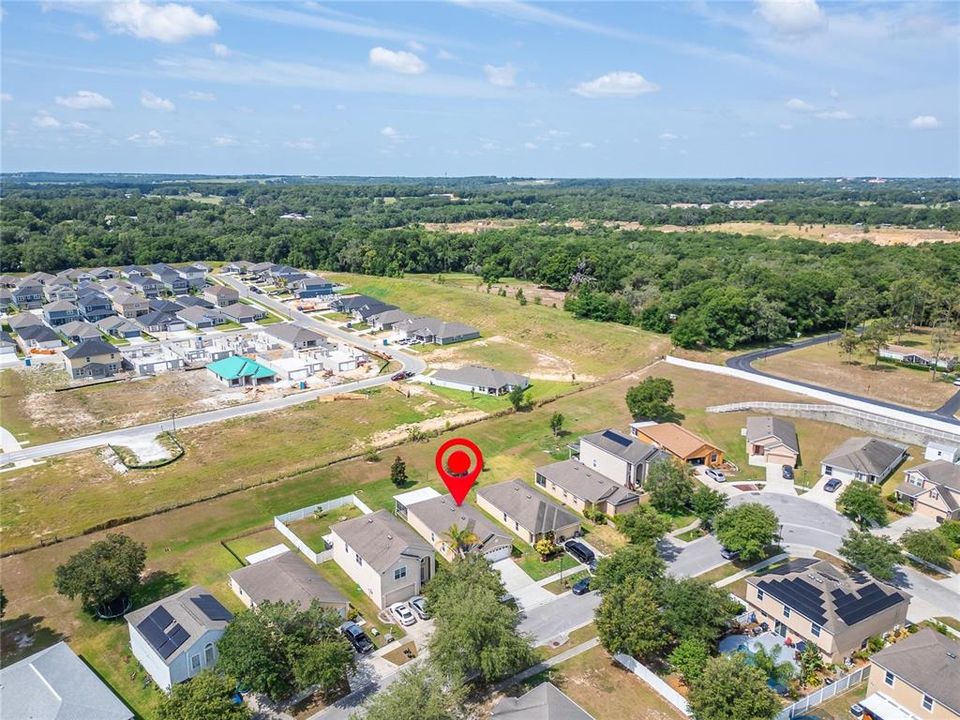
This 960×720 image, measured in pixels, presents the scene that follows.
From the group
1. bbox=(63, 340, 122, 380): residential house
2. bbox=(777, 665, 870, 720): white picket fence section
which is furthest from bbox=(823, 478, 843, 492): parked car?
bbox=(63, 340, 122, 380): residential house

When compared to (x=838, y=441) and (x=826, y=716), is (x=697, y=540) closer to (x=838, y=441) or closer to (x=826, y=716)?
(x=826, y=716)

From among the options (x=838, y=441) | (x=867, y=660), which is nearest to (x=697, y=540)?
(x=867, y=660)

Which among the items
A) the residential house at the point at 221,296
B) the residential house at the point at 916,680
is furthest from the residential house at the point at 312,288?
the residential house at the point at 916,680

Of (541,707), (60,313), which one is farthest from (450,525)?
(60,313)

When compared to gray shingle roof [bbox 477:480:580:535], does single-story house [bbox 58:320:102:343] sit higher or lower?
higher

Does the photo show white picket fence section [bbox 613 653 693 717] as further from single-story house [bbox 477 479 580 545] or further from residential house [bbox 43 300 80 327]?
residential house [bbox 43 300 80 327]

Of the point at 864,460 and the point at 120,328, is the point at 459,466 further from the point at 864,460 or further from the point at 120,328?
the point at 120,328
